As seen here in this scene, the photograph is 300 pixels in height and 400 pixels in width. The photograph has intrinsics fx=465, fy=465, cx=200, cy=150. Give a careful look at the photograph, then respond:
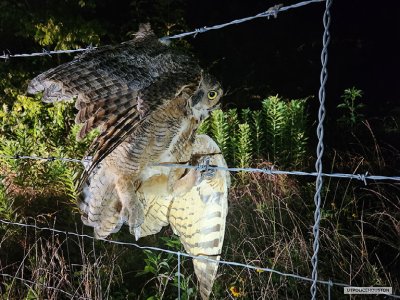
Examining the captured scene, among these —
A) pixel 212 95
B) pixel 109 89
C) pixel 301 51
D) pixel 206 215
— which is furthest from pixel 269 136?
pixel 109 89

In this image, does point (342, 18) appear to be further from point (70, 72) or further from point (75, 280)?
point (70, 72)

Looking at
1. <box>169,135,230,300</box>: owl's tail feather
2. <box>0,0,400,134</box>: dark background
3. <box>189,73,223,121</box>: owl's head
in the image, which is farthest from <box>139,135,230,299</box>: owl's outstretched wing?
<box>0,0,400,134</box>: dark background

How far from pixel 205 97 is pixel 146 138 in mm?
297

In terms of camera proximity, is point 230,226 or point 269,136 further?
point 269,136

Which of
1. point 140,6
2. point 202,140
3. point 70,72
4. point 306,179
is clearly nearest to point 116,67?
point 70,72

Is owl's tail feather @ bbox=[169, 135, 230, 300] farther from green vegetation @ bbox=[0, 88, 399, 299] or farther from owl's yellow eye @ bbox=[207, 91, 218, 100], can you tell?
green vegetation @ bbox=[0, 88, 399, 299]

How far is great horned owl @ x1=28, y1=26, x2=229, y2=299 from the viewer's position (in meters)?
1.59

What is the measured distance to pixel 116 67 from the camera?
165 centimetres

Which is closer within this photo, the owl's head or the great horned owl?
the great horned owl

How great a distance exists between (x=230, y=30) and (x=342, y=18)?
6.58ft

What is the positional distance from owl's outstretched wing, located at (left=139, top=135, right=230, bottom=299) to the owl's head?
0.22 m

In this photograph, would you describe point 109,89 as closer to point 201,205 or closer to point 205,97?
point 205,97

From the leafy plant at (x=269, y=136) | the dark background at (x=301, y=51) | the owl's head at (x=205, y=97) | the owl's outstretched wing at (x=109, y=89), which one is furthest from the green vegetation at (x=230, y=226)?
the dark background at (x=301, y=51)

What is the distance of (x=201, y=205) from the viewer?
2301mm
